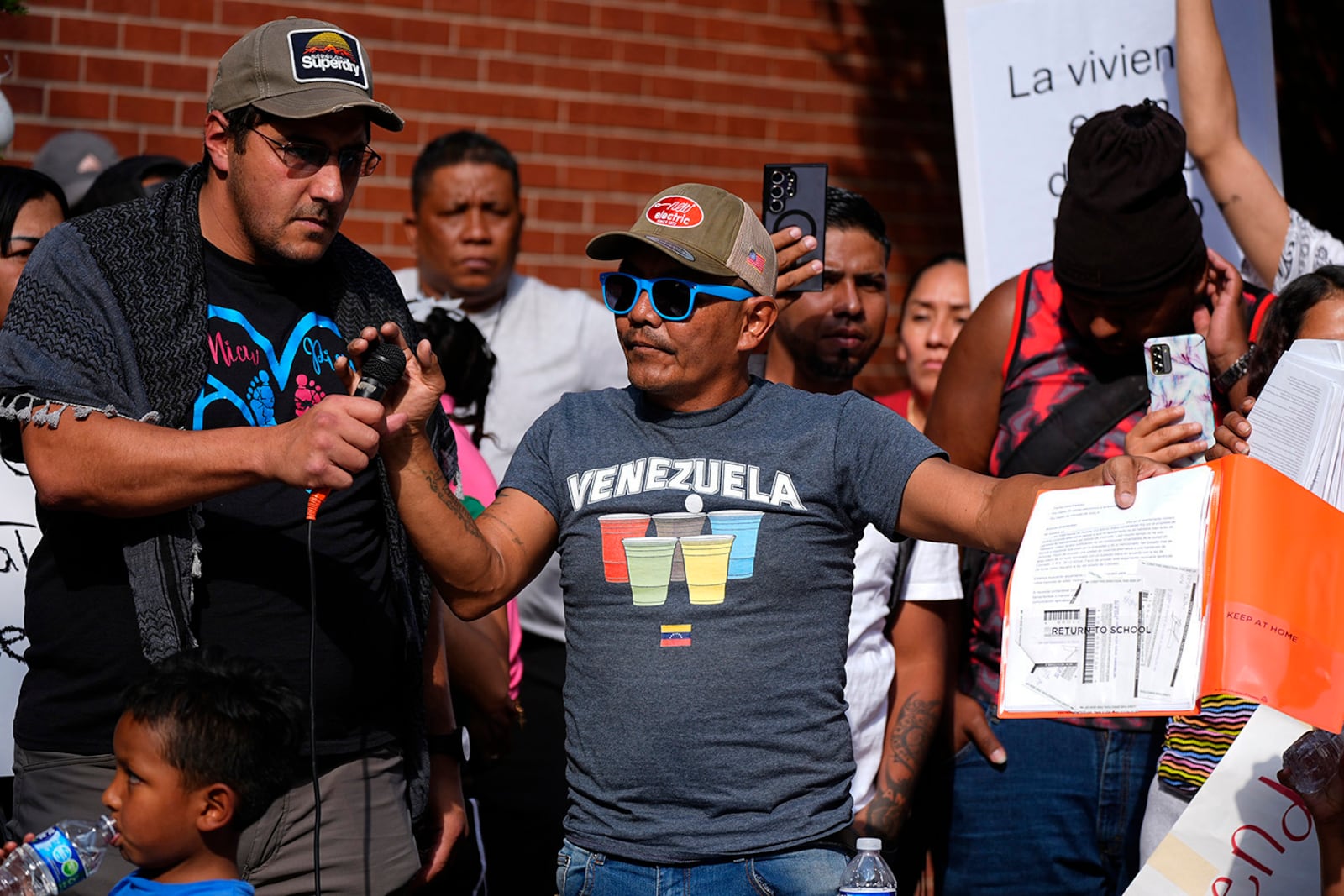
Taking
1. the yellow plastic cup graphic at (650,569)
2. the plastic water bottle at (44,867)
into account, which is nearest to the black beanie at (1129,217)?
the yellow plastic cup graphic at (650,569)

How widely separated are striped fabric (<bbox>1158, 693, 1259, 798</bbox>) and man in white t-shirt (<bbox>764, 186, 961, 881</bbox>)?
2.02 feet

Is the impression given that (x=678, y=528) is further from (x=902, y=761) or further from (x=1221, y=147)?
(x=1221, y=147)

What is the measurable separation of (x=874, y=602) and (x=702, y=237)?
1169mm

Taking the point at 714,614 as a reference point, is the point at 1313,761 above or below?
below

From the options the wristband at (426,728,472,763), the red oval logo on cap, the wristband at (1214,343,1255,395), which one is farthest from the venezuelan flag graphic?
the wristband at (1214,343,1255,395)

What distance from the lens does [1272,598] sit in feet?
8.04

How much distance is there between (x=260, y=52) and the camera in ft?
9.82

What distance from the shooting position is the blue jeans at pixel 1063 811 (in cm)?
365

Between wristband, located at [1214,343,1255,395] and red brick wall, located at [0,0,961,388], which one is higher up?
→ red brick wall, located at [0,0,961,388]

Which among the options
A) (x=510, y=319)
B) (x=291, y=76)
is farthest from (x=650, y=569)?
(x=510, y=319)

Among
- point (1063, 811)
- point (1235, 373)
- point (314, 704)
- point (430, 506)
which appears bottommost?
point (1063, 811)

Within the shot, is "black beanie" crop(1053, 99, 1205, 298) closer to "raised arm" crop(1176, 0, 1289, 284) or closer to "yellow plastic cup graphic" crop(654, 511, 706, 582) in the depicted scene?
"raised arm" crop(1176, 0, 1289, 284)

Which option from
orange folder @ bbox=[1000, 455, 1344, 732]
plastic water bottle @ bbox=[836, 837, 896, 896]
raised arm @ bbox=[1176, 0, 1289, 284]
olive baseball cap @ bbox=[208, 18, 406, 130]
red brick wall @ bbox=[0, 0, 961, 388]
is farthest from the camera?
red brick wall @ bbox=[0, 0, 961, 388]

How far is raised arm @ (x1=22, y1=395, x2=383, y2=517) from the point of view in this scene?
257 centimetres
